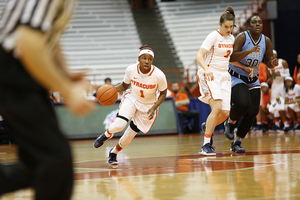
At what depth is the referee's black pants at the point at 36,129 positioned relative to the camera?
2100 mm

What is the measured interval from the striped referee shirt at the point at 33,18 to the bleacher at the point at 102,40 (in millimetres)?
17134

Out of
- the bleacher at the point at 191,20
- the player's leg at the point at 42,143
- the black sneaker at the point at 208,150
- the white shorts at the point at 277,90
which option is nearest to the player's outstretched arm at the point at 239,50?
the black sneaker at the point at 208,150

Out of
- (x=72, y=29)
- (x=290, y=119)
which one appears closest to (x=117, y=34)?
(x=72, y=29)

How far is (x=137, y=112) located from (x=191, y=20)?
18.5 metres

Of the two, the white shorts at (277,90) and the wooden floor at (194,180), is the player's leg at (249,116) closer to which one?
the wooden floor at (194,180)

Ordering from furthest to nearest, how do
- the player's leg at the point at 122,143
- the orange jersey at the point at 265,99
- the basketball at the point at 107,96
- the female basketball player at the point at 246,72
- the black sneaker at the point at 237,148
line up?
the orange jersey at the point at 265,99 → the female basketball player at the point at 246,72 → the black sneaker at the point at 237,148 → the basketball at the point at 107,96 → the player's leg at the point at 122,143

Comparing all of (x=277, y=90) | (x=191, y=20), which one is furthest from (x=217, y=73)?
(x=191, y=20)

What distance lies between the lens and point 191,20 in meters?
24.2

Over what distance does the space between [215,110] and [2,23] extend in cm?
507

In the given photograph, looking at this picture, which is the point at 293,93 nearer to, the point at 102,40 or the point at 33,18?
the point at 102,40

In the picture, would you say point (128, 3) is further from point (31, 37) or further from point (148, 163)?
point (31, 37)

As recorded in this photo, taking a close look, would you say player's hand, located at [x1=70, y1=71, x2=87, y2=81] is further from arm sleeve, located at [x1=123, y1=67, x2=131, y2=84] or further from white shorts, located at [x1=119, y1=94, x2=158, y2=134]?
arm sleeve, located at [x1=123, y1=67, x2=131, y2=84]

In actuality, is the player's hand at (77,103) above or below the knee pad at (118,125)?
above

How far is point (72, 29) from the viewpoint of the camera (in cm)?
2320
